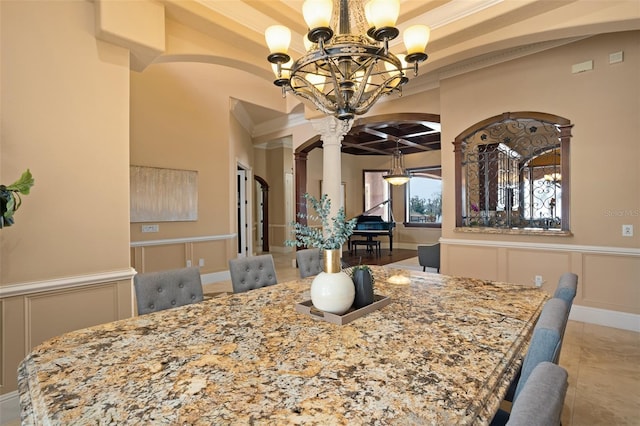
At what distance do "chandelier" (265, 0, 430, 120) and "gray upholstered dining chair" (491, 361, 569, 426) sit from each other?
1544mm

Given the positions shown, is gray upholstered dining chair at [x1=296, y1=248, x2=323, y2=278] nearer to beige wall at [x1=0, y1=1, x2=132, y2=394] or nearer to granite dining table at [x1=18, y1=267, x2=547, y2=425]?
granite dining table at [x1=18, y1=267, x2=547, y2=425]

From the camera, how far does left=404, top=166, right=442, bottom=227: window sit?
977 centimetres

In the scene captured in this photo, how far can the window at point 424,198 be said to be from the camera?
9.77 metres

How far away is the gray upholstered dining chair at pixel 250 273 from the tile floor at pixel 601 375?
2.15 meters

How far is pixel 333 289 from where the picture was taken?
149 cm

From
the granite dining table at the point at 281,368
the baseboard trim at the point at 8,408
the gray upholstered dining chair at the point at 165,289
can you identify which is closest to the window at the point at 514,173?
the granite dining table at the point at 281,368

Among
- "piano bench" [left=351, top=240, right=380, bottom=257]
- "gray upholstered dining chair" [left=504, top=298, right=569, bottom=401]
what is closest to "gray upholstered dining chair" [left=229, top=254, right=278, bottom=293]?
"gray upholstered dining chair" [left=504, top=298, right=569, bottom=401]

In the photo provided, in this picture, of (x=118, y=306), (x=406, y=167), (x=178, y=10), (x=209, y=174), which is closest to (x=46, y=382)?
(x=118, y=306)

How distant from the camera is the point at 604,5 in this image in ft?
8.39

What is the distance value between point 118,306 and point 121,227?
1.98 ft

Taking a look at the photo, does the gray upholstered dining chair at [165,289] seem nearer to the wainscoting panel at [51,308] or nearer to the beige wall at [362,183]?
the wainscoting panel at [51,308]

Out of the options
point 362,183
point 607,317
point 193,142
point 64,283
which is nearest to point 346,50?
point 64,283

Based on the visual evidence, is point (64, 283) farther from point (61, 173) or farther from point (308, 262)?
point (308, 262)

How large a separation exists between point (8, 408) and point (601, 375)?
418 centimetres
